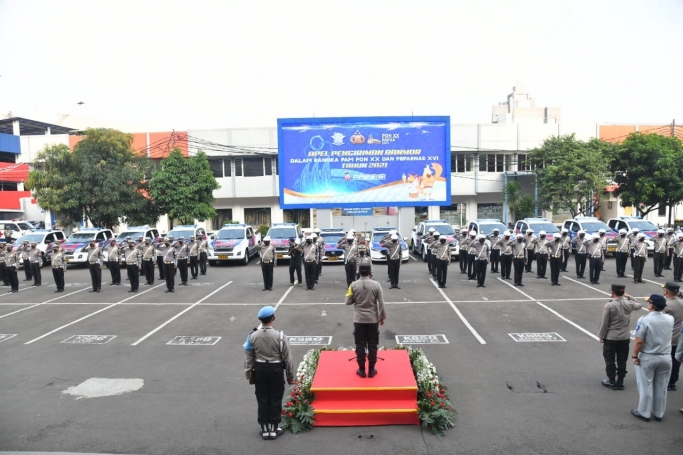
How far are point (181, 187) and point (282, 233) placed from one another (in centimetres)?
872

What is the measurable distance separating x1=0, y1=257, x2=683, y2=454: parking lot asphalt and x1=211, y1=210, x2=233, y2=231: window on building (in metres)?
21.2

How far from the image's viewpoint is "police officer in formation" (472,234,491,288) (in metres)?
14.9

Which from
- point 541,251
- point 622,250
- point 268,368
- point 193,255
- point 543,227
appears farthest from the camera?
point 543,227

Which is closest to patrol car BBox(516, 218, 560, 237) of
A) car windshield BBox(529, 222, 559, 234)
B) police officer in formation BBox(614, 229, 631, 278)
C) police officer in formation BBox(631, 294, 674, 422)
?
car windshield BBox(529, 222, 559, 234)

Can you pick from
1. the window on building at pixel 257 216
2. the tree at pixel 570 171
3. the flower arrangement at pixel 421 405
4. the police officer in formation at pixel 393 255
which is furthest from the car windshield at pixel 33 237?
the tree at pixel 570 171

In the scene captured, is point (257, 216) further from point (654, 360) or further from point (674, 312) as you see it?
point (654, 360)

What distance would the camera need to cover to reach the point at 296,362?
8.38m

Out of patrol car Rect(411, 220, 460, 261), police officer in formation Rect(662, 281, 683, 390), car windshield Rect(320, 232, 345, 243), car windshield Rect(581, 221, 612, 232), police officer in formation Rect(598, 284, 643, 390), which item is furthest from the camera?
car windshield Rect(320, 232, 345, 243)

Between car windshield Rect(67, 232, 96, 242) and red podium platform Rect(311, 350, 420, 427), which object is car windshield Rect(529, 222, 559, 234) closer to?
red podium platform Rect(311, 350, 420, 427)

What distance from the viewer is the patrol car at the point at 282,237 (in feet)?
67.6

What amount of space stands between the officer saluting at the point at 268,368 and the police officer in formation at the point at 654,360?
14.5 feet

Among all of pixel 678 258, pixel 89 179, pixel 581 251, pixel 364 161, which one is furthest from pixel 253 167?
pixel 678 258

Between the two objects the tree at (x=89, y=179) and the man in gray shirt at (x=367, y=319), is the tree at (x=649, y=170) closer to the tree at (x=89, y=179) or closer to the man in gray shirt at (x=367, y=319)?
the man in gray shirt at (x=367, y=319)

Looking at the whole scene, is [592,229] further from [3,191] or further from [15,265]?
[3,191]
